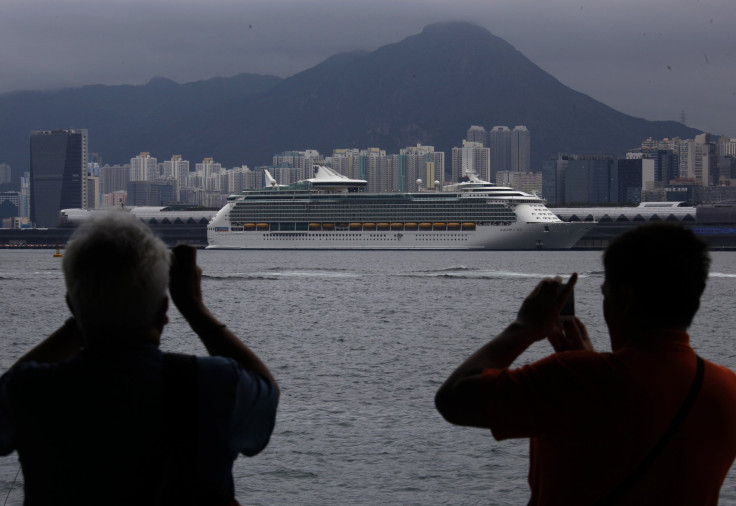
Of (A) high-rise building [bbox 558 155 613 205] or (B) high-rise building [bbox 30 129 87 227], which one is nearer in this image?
(A) high-rise building [bbox 558 155 613 205]

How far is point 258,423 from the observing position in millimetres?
2074

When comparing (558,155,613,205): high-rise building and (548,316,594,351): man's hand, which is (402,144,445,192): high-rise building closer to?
(558,155,613,205): high-rise building

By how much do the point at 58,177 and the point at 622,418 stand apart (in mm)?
181371

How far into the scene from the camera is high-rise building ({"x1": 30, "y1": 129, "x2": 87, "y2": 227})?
173m

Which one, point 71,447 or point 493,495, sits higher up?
point 71,447

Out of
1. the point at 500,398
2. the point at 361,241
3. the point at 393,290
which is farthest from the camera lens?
the point at 361,241

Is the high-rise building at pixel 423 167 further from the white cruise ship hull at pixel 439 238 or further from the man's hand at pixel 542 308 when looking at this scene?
the man's hand at pixel 542 308

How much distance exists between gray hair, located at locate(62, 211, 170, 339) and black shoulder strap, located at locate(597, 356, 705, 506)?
0.93 metres

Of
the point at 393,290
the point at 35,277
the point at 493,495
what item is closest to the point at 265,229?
the point at 35,277

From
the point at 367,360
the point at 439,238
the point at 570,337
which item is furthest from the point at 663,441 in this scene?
the point at 439,238

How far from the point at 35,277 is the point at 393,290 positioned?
57.9ft

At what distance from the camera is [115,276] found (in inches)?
78.2

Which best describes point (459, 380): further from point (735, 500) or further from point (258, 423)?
point (735, 500)

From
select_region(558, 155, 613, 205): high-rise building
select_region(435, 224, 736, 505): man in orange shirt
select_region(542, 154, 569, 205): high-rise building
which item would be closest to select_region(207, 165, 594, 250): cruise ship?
select_region(435, 224, 736, 505): man in orange shirt
